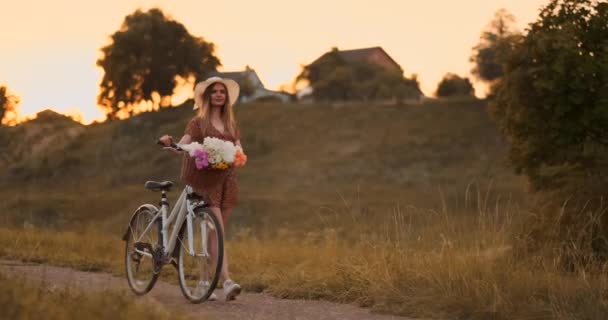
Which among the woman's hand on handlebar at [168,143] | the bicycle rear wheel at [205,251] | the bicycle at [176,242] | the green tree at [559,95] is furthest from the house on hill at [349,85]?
the woman's hand on handlebar at [168,143]

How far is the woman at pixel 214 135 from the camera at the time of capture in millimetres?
8289

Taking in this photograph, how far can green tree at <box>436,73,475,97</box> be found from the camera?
258ft

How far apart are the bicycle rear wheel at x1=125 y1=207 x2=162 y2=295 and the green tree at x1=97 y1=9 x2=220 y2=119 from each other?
6558cm

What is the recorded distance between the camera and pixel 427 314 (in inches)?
294

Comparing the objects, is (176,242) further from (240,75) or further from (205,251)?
(240,75)

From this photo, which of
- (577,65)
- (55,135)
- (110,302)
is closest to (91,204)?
Answer: (55,135)

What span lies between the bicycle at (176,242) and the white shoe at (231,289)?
143 millimetres

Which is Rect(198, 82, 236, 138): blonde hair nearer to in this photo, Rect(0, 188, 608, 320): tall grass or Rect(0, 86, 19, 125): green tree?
Rect(0, 188, 608, 320): tall grass

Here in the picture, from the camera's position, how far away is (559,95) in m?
16.3

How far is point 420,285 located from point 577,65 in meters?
9.33

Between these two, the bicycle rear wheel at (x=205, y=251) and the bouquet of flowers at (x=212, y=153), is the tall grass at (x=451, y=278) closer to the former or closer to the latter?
the bicycle rear wheel at (x=205, y=251)

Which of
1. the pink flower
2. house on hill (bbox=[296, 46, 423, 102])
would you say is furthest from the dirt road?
house on hill (bbox=[296, 46, 423, 102])

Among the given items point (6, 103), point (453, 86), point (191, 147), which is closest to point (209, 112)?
point (191, 147)

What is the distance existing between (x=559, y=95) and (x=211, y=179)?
31.6 feet
